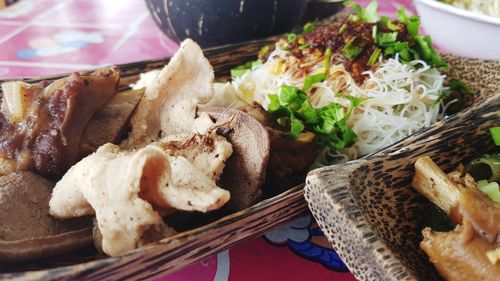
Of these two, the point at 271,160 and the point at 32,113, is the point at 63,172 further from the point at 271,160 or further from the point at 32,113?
the point at 271,160

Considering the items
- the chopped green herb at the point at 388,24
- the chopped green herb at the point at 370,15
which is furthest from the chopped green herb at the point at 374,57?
the chopped green herb at the point at 370,15

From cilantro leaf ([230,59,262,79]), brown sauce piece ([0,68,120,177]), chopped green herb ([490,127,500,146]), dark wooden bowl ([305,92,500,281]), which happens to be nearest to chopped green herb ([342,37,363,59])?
cilantro leaf ([230,59,262,79])

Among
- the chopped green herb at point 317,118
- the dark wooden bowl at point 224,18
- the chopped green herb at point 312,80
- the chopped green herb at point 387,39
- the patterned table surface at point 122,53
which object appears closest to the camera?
the patterned table surface at point 122,53

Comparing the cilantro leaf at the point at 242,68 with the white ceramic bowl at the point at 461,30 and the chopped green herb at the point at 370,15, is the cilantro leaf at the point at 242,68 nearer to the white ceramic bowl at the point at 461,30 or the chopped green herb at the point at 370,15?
the chopped green herb at the point at 370,15

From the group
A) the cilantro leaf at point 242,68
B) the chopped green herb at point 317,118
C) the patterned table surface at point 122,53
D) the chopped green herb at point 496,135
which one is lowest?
the patterned table surface at point 122,53

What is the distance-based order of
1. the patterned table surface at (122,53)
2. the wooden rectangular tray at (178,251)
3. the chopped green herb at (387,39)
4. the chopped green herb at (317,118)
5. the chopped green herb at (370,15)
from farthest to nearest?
the chopped green herb at (370,15) → the chopped green herb at (387,39) → the chopped green herb at (317,118) → the patterned table surface at (122,53) → the wooden rectangular tray at (178,251)

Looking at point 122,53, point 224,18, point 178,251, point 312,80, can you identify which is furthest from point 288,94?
point 122,53

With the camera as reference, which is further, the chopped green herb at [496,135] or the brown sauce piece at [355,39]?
the brown sauce piece at [355,39]
